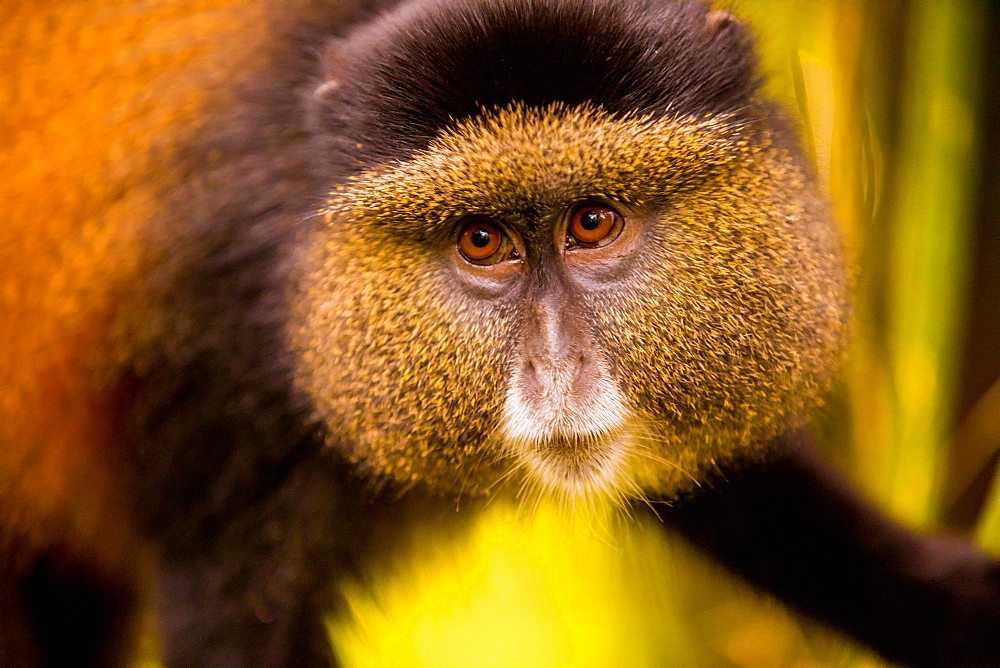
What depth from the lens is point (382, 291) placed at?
1737mm

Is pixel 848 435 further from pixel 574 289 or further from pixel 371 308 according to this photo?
pixel 371 308

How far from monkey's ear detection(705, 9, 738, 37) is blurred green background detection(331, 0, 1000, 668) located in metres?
0.40

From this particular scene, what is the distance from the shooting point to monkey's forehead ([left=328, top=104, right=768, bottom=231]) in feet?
5.26

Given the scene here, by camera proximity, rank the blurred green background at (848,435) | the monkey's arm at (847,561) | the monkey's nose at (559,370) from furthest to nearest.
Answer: the blurred green background at (848,435)
the monkey's arm at (847,561)
the monkey's nose at (559,370)

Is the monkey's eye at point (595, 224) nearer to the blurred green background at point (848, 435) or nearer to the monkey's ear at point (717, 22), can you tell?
the monkey's ear at point (717, 22)

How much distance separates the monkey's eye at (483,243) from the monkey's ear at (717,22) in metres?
0.54

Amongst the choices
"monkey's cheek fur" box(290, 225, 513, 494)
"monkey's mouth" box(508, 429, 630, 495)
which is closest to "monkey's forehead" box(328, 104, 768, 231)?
"monkey's cheek fur" box(290, 225, 513, 494)

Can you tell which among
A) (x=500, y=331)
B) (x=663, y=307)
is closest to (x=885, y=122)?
(x=663, y=307)

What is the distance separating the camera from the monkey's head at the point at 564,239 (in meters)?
1.61

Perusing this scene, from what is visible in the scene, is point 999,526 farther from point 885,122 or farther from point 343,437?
point 343,437

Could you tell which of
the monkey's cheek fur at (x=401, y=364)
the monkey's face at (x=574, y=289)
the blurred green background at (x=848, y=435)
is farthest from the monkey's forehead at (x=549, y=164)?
the blurred green background at (x=848, y=435)

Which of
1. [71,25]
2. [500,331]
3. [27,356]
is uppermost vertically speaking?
[71,25]

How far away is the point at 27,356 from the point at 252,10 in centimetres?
98

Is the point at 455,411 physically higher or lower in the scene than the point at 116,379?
higher
